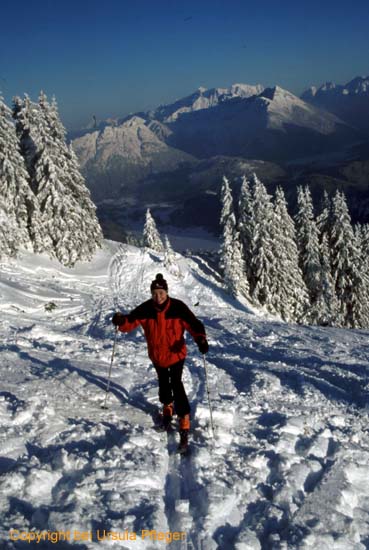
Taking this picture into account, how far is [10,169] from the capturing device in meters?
28.4

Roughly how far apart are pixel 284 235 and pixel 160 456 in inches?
1392

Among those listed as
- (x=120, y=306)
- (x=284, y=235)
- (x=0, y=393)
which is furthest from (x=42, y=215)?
(x=0, y=393)

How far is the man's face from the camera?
576 cm

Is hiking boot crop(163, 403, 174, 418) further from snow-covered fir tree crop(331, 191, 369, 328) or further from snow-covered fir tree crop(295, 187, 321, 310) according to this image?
snow-covered fir tree crop(331, 191, 369, 328)

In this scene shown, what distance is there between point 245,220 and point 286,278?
Answer: 7.47 meters

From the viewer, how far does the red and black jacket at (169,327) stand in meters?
5.91

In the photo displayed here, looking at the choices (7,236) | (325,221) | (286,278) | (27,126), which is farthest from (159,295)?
(325,221)

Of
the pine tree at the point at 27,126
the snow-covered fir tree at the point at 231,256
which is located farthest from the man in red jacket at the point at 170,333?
the snow-covered fir tree at the point at 231,256

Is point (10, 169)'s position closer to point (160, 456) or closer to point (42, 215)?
point (42, 215)

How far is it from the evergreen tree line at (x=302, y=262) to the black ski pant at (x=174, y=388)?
1261 inches

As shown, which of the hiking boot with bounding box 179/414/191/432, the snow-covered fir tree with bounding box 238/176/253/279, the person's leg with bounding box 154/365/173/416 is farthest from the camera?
the snow-covered fir tree with bounding box 238/176/253/279

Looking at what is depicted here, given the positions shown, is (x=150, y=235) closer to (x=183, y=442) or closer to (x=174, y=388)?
(x=174, y=388)

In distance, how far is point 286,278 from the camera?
3706cm

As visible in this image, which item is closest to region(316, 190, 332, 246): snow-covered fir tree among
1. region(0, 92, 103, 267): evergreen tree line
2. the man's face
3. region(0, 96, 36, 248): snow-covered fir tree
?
region(0, 92, 103, 267): evergreen tree line
